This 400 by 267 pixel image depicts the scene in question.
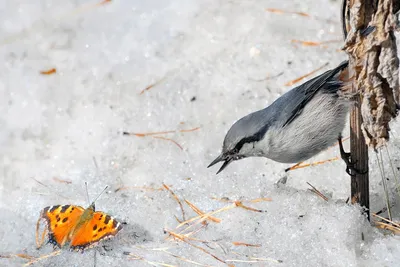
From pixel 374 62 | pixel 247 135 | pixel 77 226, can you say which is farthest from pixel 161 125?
pixel 374 62

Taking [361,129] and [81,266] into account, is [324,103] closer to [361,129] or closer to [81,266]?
[361,129]

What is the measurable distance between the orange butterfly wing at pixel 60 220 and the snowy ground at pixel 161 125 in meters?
0.09

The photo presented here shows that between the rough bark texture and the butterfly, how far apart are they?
1.22 metres

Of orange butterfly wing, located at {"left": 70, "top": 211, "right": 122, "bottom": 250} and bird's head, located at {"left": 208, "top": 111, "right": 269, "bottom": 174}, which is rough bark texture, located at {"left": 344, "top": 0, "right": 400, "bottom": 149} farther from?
orange butterfly wing, located at {"left": 70, "top": 211, "right": 122, "bottom": 250}

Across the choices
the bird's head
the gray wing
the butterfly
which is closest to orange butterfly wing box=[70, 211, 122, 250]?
the butterfly

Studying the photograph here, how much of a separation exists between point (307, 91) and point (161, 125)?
113 cm

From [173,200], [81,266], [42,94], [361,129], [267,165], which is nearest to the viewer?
[361,129]

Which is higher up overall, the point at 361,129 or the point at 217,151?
the point at 361,129

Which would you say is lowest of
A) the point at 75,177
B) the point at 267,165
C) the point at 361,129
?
the point at 75,177

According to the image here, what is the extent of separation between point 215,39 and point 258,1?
42 centimetres

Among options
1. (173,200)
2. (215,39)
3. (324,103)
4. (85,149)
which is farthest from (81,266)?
(215,39)

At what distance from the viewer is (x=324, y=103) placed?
2971 mm

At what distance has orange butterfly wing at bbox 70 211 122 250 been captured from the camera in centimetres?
289

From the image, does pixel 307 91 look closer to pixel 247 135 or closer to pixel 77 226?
pixel 247 135
